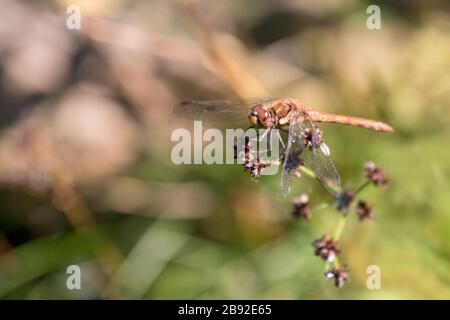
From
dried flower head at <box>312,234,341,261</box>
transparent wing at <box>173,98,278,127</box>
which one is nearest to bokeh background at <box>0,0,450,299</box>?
transparent wing at <box>173,98,278,127</box>

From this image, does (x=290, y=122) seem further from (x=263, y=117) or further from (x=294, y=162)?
(x=294, y=162)

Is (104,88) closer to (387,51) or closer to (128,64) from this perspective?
(128,64)

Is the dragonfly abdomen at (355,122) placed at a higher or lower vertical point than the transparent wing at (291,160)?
higher

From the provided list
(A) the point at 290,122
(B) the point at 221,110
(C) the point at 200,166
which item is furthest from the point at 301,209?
(C) the point at 200,166

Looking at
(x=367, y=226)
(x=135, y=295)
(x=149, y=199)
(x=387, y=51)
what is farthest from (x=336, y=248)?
(x=387, y=51)

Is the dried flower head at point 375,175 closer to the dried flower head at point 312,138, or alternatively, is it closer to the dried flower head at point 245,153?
the dried flower head at point 312,138

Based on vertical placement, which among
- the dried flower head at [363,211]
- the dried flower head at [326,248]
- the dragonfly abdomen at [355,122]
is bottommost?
the dried flower head at [326,248]

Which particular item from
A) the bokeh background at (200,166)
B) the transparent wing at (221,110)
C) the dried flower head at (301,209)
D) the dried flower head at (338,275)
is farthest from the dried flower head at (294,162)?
the bokeh background at (200,166)
